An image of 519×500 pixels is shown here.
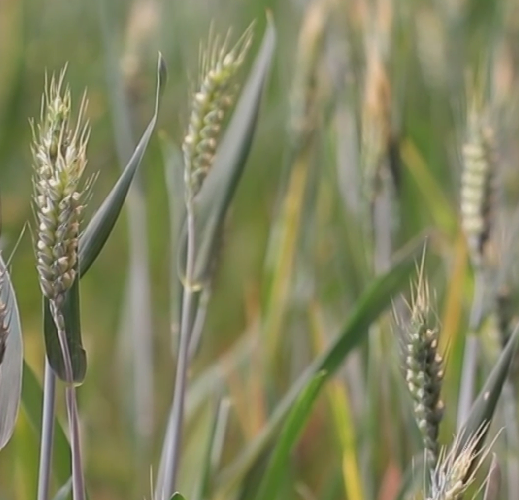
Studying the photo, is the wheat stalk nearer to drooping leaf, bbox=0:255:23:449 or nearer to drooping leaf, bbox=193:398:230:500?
drooping leaf, bbox=0:255:23:449

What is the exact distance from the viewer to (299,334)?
2.22 ft

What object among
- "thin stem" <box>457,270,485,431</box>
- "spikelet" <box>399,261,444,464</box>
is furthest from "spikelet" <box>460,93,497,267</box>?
"spikelet" <box>399,261,444,464</box>

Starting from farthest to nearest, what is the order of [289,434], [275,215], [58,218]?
1. [275,215]
2. [289,434]
3. [58,218]

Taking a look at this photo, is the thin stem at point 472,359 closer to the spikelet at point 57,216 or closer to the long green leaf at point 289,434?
the long green leaf at point 289,434

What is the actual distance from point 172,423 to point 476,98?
0.22 m

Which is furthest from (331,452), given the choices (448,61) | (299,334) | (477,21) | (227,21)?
(227,21)

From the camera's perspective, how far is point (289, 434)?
0.37m

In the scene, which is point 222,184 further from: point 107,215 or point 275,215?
point 275,215

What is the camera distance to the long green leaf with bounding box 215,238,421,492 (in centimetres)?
41

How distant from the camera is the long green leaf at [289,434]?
0.35 meters

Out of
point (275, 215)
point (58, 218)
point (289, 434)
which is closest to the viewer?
point (58, 218)

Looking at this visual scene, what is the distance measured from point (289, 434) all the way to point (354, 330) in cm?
6


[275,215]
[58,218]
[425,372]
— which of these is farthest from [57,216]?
[275,215]

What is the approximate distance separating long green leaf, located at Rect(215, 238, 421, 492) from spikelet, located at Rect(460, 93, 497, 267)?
0.03m
